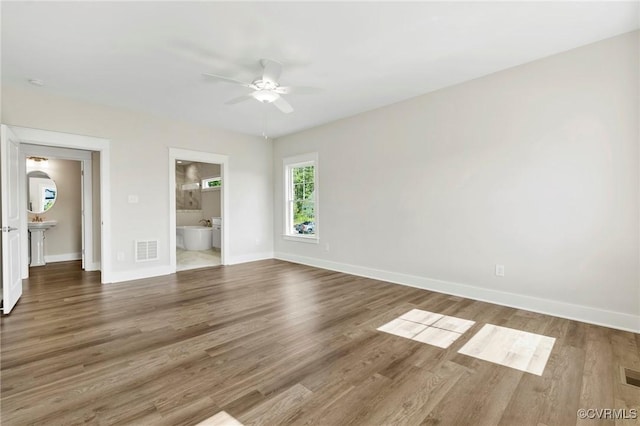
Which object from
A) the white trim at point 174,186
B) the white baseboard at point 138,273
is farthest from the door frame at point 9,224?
the white trim at point 174,186

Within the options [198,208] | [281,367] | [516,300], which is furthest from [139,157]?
[516,300]

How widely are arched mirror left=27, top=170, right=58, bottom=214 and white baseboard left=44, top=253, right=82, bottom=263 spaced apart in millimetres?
1004

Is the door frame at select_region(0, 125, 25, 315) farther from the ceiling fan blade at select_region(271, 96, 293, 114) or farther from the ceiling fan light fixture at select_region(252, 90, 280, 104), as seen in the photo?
the ceiling fan blade at select_region(271, 96, 293, 114)

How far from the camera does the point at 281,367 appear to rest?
2191 mm

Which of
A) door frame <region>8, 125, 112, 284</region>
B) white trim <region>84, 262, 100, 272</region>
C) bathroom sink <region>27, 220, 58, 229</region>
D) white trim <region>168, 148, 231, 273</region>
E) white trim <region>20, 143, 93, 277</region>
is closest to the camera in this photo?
door frame <region>8, 125, 112, 284</region>

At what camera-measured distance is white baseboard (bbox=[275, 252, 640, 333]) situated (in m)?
2.87

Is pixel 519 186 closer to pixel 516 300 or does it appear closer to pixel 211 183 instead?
pixel 516 300

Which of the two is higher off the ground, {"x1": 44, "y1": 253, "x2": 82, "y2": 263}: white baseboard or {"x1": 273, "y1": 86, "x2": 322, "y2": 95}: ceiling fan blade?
{"x1": 273, "y1": 86, "x2": 322, "y2": 95}: ceiling fan blade

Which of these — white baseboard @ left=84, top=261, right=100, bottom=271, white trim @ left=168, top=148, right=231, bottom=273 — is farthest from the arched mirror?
white trim @ left=168, top=148, right=231, bottom=273

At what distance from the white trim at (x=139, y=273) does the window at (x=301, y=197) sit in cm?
250

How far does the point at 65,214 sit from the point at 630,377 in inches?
368

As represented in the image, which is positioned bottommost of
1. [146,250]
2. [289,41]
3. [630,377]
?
[630,377]

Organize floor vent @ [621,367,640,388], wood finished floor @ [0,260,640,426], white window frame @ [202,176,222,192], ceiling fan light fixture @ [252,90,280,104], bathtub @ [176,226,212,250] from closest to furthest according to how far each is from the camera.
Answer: wood finished floor @ [0,260,640,426] → floor vent @ [621,367,640,388] → ceiling fan light fixture @ [252,90,280,104] → bathtub @ [176,226,212,250] → white window frame @ [202,176,222,192]

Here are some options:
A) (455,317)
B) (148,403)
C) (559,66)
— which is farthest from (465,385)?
(559,66)
